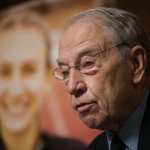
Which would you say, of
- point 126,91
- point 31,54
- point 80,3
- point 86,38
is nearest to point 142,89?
point 126,91

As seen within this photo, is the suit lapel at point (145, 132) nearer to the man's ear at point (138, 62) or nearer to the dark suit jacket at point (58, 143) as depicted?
the man's ear at point (138, 62)

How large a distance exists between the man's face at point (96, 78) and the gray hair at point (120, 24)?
0.05ft

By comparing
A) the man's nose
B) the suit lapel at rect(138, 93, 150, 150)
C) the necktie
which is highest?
the man's nose

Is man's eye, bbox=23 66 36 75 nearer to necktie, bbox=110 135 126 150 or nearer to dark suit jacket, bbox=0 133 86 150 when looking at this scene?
dark suit jacket, bbox=0 133 86 150

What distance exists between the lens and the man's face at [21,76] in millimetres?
2244

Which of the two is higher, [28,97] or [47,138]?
[28,97]

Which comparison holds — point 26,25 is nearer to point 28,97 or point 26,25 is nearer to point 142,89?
point 28,97

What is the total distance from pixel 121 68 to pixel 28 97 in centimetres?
151

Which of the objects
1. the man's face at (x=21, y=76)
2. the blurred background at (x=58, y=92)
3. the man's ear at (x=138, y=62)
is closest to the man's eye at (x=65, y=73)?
the man's ear at (x=138, y=62)

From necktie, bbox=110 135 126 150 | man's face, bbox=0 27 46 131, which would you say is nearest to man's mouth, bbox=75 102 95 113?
necktie, bbox=110 135 126 150

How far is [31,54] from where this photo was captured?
227 cm

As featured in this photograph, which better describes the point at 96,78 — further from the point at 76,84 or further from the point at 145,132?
the point at 145,132

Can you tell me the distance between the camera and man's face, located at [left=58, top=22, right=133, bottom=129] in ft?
2.60

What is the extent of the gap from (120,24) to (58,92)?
4.46ft
